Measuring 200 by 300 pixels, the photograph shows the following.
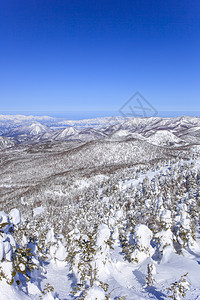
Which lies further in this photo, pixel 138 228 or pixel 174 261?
pixel 138 228

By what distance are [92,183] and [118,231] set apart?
135261 mm

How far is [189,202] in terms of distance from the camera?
59094 mm

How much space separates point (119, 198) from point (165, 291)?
101218 mm

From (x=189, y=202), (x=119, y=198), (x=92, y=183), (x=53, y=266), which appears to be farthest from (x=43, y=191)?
(x=53, y=266)

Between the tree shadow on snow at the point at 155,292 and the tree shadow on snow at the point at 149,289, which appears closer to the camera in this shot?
the tree shadow on snow at the point at 155,292

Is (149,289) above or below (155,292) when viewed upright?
below

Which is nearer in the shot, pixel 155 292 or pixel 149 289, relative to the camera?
pixel 155 292

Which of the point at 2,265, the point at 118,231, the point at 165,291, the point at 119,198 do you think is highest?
the point at 2,265

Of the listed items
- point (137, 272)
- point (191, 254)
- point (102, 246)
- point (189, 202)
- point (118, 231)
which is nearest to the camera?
point (102, 246)

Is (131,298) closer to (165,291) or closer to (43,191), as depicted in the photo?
(165,291)

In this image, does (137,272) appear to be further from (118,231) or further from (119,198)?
(119,198)

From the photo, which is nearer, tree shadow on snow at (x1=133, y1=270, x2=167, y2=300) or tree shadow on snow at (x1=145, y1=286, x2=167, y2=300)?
tree shadow on snow at (x1=145, y1=286, x2=167, y2=300)

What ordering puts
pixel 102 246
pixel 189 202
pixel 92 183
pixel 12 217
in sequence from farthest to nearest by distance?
pixel 92 183 → pixel 189 202 → pixel 102 246 → pixel 12 217

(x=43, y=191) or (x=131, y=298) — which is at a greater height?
(x=131, y=298)
